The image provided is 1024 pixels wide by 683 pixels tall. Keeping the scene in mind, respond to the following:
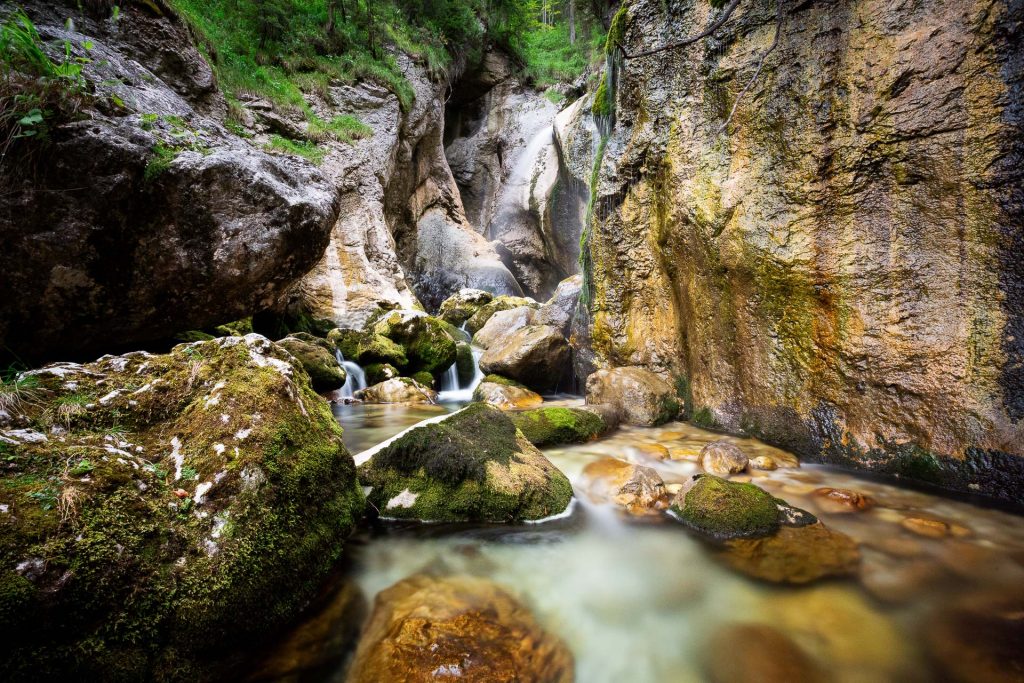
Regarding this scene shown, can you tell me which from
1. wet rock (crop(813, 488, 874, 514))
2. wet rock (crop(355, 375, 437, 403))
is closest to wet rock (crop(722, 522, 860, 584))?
wet rock (crop(813, 488, 874, 514))

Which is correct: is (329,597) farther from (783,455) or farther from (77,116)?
(77,116)

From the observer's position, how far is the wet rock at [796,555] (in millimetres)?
2447

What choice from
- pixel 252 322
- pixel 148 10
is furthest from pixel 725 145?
pixel 148 10

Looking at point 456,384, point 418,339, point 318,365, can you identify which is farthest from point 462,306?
point 318,365

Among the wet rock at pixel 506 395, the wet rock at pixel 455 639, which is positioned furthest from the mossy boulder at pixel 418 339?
the wet rock at pixel 455 639

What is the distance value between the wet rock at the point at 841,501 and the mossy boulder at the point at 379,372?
7.25m

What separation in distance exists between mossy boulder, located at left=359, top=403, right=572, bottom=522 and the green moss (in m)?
0.93

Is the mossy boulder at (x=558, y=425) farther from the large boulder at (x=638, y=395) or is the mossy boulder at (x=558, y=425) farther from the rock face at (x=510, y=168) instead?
the rock face at (x=510, y=168)

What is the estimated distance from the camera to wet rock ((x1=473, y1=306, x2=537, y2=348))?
11.3 m

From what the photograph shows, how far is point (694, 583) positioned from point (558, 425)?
8.11 feet

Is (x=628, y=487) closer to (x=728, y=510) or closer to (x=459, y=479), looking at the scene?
(x=728, y=510)

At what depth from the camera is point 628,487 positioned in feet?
11.3

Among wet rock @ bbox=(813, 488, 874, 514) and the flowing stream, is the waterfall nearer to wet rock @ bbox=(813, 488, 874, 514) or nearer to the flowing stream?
the flowing stream

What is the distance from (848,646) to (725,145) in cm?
483
